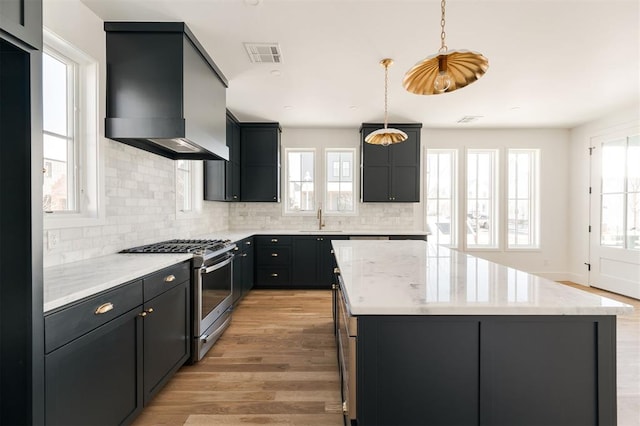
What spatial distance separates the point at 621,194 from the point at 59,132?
6768mm

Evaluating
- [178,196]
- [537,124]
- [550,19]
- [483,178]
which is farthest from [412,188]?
[178,196]

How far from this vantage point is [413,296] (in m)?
1.16

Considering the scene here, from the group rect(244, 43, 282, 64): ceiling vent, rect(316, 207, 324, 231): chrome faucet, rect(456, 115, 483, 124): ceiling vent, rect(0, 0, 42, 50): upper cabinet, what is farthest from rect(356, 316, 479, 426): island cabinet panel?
rect(456, 115, 483, 124): ceiling vent

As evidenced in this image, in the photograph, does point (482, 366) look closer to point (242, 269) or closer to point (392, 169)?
point (242, 269)

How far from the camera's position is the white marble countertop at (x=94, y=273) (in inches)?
50.7

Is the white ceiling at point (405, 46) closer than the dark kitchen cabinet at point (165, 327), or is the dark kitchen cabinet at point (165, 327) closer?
the dark kitchen cabinet at point (165, 327)

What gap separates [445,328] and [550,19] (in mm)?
2587

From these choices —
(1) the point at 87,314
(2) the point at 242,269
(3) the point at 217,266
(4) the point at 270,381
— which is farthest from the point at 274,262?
(1) the point at 87,314

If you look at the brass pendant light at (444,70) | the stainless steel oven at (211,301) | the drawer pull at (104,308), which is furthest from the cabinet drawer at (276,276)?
the brass pendant light at (444,70)

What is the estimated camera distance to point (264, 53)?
2732 millimetres

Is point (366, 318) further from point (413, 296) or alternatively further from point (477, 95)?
point (477, 95)

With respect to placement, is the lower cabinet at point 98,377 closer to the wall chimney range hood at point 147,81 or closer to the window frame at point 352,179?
the wall chimney range hood at point 147,81

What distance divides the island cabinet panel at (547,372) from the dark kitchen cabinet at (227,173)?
3.74 meters

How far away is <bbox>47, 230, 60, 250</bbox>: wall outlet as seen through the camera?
1765mm
